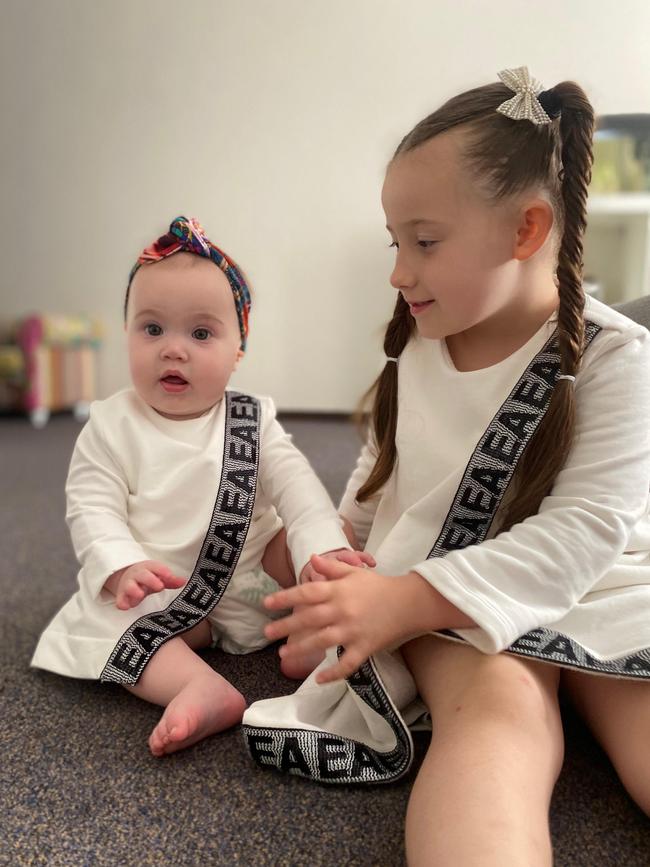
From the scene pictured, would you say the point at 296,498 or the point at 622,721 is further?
the point at 296,498

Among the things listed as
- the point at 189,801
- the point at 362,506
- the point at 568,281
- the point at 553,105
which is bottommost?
the point at 189,801

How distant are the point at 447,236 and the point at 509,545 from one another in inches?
9.9

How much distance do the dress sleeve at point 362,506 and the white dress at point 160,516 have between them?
0.06 metres

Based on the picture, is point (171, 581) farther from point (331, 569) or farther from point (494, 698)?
point (494, 698)

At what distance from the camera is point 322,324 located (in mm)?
2600

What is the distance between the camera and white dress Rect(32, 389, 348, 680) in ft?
2.42

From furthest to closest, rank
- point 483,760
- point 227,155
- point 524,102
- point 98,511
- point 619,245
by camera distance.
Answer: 1. point 227,155
2. point 619,245
3. point 98,511
4. point 524,102
5. point 483,760

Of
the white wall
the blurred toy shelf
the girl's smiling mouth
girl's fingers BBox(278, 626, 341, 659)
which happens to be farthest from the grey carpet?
the white wall

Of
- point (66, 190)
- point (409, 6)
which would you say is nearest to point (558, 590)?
point (409, 6)

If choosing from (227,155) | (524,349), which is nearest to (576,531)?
(524,349)

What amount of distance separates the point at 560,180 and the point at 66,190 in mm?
2494

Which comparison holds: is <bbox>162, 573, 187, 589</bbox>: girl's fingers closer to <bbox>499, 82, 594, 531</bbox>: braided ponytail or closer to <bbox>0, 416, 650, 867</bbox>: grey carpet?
<bbox>0, 416, 650, 867</bbox>: grey carpet

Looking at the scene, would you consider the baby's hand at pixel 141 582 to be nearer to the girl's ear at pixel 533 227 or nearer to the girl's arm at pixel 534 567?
the girl's arm at pixel 534 567

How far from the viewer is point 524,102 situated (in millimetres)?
626
